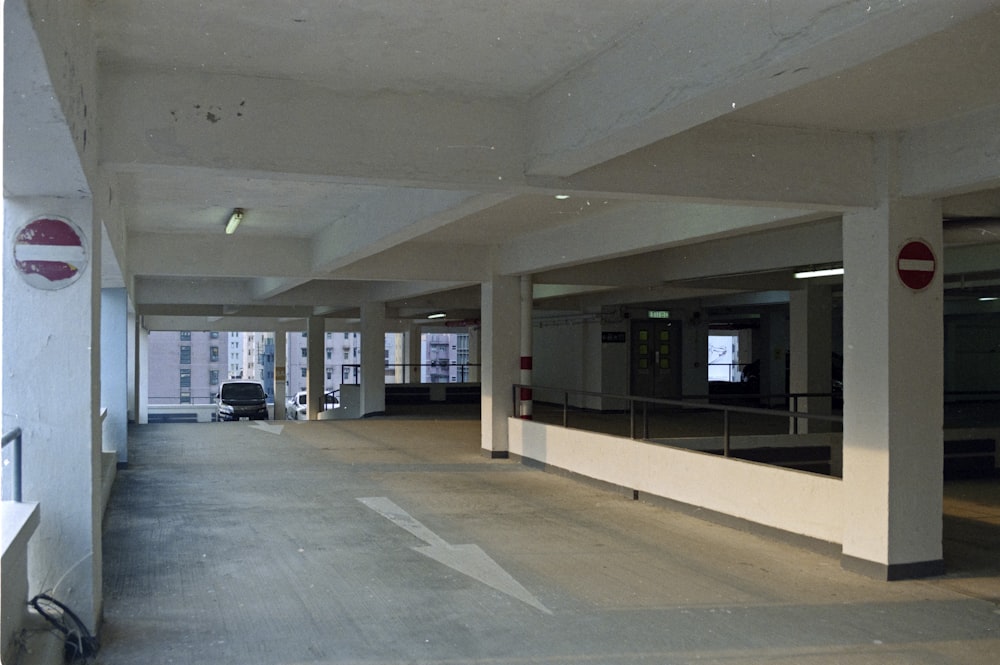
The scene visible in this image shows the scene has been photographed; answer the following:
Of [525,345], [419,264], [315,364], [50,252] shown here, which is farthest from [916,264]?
[315,364]

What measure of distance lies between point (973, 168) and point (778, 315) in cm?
1864

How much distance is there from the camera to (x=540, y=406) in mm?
23844

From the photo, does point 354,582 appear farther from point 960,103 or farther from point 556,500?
point 960,103

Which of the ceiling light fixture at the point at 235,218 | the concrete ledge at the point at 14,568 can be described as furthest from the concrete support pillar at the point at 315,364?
the concrete ledge at the point at 14,568

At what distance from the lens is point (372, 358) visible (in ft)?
70.0

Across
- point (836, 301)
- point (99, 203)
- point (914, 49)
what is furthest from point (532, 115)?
point (836, 301)

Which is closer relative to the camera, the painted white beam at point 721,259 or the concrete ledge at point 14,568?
the concrete ledge at point 14,568

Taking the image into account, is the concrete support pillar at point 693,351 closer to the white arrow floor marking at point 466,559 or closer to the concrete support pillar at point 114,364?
the concrete support pillar at point 114,364

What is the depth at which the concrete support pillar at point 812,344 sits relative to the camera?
590 inches

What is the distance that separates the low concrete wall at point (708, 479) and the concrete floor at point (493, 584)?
23cm

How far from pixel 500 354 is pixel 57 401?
878 cm

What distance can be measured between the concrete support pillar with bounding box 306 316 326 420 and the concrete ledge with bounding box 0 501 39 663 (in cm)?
2205

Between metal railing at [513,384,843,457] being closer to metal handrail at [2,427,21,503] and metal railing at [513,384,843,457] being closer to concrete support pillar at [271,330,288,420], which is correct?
metal handrail at [2,427,21,503]

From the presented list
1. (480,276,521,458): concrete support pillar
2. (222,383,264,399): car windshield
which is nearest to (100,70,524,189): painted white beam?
(480,276,521,458): concrete support pillar
